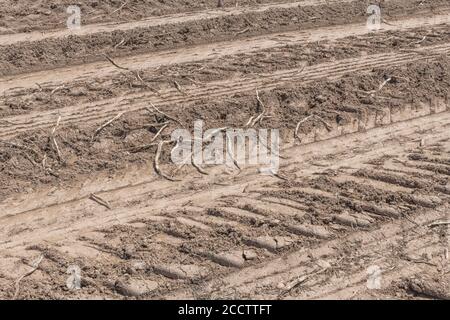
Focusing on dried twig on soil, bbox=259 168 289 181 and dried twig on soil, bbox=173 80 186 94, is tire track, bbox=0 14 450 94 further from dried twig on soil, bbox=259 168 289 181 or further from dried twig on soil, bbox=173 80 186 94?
dried twig on soil, bbox=259 168 289 181

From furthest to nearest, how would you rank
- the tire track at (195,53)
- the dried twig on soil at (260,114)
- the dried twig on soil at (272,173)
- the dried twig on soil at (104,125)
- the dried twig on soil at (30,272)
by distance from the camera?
the tire track at (195,53) → the dried twig on soil at (260,114) → the dried twig on soil at (104,125) → the dried twig on soil at (272,173) → the dried twig on soil at (30,272)

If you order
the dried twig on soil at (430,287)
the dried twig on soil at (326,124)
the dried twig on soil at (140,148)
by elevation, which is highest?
the dried twig on soil at (326,124)

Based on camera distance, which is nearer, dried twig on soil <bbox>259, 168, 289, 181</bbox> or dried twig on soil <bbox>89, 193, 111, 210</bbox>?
dried twig on soil <bbox>89, 193, 111, 210</bbox>

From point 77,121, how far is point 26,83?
5.31ft

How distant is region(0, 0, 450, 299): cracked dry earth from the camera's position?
435 centimetres

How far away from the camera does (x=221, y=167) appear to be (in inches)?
236

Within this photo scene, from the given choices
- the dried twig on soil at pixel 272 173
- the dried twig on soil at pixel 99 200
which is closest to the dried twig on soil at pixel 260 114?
the dried twig on soil at pixel 272 173

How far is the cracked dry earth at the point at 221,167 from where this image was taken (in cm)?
435

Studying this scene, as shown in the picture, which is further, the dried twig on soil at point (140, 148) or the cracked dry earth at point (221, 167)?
the dried twig on soil at point (140, 148)

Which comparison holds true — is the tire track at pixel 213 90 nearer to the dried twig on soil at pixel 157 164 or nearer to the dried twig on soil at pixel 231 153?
the dried twig on soil at pixel 157 164

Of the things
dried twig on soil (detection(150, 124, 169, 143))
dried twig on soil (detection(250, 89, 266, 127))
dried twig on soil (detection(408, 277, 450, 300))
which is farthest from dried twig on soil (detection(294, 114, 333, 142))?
dried twig on soil (detection(408, 277, 450, 300))

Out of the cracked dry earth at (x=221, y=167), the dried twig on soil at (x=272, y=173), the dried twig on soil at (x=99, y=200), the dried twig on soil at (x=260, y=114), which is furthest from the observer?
the dried twig on soil at (x=260, y=114)

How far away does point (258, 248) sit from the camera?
4.56m

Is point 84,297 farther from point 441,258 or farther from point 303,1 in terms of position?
point 303,1
